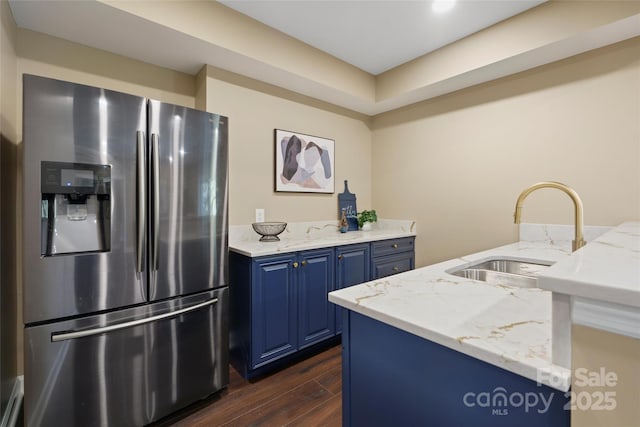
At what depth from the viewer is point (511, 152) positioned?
8.27 feet

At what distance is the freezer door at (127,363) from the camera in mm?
1297

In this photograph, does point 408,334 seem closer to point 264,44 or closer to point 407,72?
point 264,44

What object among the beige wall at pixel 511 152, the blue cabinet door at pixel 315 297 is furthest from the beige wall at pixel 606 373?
the beige wall at pixel 511 152

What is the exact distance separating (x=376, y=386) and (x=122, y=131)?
1.63 m

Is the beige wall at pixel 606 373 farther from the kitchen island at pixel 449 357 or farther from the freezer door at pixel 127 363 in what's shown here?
the freezer door at pixel 127 363

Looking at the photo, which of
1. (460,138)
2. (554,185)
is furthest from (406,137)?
(554,185)

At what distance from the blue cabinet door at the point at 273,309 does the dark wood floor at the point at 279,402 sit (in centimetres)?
16

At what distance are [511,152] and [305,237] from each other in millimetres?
2024

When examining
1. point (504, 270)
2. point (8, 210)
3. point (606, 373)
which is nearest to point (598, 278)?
point (606, 373)

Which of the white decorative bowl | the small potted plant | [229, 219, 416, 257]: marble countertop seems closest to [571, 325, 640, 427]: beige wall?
[229, 219, 416, 257]: marble countertop

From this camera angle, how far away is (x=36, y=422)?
128cm

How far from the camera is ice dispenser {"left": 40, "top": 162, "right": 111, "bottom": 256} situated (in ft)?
4.32

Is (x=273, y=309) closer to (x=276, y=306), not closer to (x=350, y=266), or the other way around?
(x=276, y=306)

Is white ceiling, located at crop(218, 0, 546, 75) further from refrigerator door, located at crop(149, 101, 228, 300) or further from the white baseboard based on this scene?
the white baseboard
